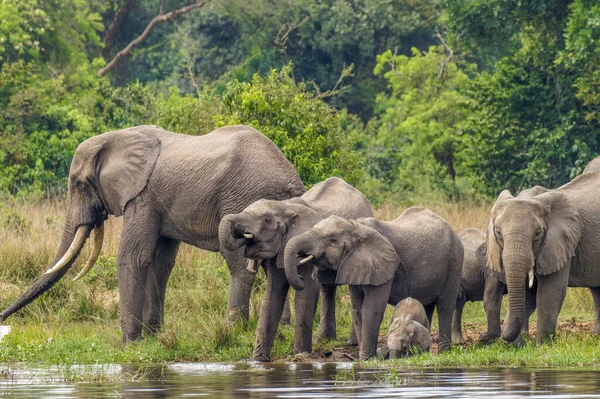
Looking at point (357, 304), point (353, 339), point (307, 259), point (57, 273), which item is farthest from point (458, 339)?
point (57, 273)

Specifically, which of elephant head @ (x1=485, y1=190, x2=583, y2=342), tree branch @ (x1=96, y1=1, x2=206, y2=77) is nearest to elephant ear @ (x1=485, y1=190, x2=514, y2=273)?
elephant head @ (x1=485, y1=190, x2=583, y2=342)

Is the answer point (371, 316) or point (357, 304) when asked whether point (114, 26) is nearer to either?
point (357, 304)

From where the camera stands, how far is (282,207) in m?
14.2

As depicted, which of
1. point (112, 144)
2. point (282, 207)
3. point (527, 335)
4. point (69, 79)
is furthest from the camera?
point (69, 79)

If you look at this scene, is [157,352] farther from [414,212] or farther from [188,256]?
[188,256]

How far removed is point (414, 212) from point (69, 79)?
24288 millimetres

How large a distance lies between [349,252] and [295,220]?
617mm

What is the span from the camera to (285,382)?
39.4 feet

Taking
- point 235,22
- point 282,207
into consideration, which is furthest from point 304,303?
point 235,22

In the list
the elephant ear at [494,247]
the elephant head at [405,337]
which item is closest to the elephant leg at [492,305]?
the elephant ear at [494,247]

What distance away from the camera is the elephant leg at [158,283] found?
53.4 feet

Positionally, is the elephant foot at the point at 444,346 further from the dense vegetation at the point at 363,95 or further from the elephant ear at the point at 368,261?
the dense vegetation at the point at 363,95

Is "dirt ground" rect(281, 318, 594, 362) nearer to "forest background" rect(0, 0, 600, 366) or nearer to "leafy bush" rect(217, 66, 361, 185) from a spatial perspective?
"forest background" rect(0, 0, 600, 366)

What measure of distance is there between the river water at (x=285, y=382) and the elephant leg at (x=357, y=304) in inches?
39.6
